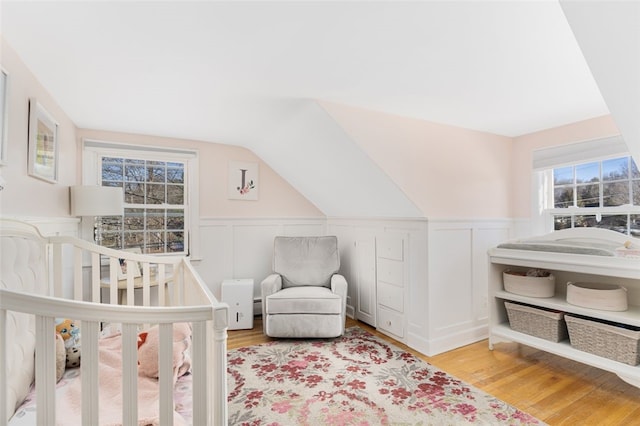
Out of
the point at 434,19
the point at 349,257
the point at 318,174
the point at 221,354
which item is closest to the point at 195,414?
the point at 221,354

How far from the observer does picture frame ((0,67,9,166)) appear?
1380 mm

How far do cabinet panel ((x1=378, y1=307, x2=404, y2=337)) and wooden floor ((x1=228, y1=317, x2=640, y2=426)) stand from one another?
0.42 ft

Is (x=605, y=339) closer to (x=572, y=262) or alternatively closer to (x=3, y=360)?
(x=572, y=262)

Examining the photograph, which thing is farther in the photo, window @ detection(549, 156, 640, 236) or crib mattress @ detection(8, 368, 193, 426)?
window @ detection(549, 156, 640, 236)

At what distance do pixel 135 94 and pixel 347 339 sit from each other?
8.58 ft

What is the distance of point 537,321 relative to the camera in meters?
2.36

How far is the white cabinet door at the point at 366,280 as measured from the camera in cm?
319

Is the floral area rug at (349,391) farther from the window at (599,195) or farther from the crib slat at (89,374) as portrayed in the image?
the window at (599,195)

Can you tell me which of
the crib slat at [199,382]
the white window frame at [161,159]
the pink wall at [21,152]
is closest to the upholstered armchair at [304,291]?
the white window frame at [161,159]

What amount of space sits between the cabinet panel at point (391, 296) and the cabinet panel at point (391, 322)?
0.20ft

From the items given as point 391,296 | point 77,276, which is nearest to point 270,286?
point 391,296

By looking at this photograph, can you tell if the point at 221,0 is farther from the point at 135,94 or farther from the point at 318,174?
the point at 318,174

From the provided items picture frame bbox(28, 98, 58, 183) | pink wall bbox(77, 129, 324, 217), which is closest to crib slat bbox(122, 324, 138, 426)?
picture frame bbox(28, 98, 58, 183)

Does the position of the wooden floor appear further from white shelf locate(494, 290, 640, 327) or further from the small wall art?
the small wall art
